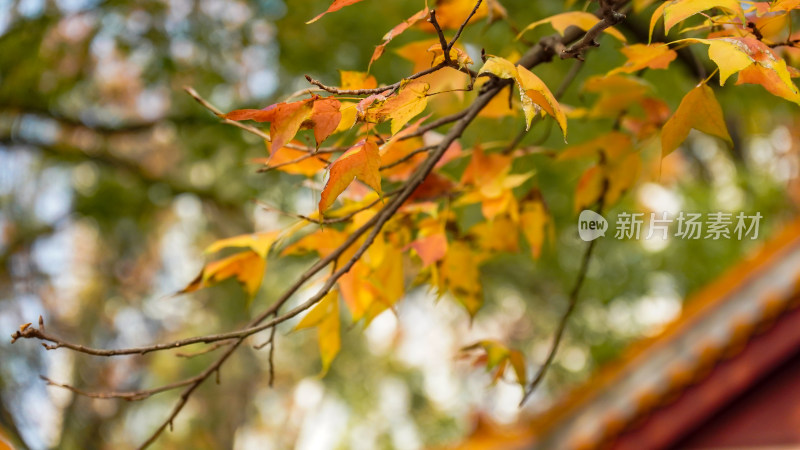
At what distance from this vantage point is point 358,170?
352 mm

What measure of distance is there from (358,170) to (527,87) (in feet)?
0.33

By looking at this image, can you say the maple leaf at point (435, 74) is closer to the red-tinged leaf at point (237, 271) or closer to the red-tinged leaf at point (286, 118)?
the red-tinged leaf at point (286, 118)

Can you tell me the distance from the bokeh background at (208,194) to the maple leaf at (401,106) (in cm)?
18

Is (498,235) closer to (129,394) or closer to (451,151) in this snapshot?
(451,151)

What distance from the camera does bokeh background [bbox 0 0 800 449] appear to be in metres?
1.73

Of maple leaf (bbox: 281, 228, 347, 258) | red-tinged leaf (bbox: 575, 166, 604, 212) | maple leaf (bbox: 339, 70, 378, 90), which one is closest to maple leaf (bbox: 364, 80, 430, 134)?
maple leaf (bbox: 339, 70, 378, 90)

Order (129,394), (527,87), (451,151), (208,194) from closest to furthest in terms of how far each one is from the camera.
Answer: (527,87) < (129,394) < (451,151) < (208,194)

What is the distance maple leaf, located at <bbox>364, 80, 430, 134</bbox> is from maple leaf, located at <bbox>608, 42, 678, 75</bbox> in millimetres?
159

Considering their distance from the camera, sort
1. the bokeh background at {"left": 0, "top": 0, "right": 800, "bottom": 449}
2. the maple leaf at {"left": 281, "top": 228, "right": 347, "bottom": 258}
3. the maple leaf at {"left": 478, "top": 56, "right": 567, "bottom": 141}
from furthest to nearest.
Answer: the bokeh background at {"left": 0, "top": 0, "right": 800, "bottom": 449} < the maple leaf at {"left": 281, "top": 228, "right": 347, "bottom": 258} < the maple leaf at {"left": 478, "top": 56, "right": 567, "bottom": 141}

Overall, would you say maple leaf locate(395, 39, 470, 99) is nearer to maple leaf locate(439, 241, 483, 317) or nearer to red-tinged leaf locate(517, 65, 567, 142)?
red-tinged leaf locate(517, 65, 567, 142)

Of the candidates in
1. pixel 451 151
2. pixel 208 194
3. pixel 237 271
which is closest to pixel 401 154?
pixel 451 151

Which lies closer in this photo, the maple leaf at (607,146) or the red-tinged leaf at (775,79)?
the red-tinged leaf at (775,79)

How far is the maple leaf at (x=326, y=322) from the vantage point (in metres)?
0.49

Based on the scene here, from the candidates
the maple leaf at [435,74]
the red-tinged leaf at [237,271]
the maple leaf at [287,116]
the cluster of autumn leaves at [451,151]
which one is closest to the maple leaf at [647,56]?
the cluster of autumn leaves at [451,151]
